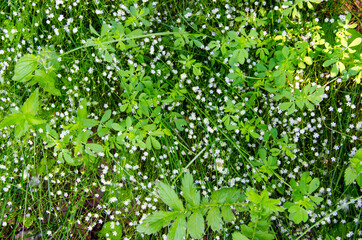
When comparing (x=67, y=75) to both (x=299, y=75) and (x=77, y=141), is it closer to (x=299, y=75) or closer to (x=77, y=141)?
(x=77, y=141)

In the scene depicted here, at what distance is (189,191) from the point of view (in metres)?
1.69

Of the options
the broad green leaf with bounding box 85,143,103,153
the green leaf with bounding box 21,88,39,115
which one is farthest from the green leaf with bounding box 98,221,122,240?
the green leaf with bounding box 21,88,39,115

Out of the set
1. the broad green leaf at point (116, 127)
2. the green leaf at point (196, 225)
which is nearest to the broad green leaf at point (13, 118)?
the broad green leaf at point (116, 127)

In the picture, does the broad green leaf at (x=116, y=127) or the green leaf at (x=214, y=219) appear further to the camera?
the broad green leaf at (x=116, y=127)

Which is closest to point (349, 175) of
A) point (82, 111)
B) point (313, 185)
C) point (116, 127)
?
point (313, 185)

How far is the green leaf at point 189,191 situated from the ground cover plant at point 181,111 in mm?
559

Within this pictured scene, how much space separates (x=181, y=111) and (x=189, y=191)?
892mm

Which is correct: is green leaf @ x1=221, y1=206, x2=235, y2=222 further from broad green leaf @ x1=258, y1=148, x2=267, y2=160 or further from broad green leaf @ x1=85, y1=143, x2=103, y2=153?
broad green leaf @ x1=85, y1=143, x2=103, y2=153

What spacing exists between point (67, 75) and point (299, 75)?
1.83 m

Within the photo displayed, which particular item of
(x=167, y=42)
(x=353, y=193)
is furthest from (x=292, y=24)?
(x=353, y=193)

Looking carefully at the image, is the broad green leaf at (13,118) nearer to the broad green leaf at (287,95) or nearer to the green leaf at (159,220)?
the green leaf at (159,220)

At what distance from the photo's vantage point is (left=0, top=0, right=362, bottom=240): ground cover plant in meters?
2.23

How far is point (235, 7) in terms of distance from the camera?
98.5 inches

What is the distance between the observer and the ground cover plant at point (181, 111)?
223 cm
